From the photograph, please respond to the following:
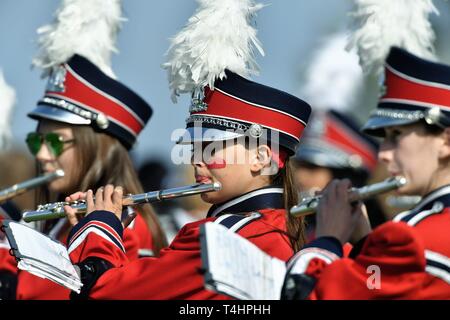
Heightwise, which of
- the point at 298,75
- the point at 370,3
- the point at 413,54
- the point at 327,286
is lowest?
the point at 327,286

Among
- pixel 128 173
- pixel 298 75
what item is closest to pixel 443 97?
pixel 128 173

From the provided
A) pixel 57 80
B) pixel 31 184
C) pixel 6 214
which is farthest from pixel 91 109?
pixel 6 214

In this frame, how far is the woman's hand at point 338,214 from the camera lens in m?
3.78

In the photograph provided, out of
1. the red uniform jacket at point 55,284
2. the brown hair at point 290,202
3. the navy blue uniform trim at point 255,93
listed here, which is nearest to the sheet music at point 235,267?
the brown hair at point 290,202

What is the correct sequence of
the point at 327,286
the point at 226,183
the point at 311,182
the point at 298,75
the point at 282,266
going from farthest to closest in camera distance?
the point at 298,75
the point at 311,182
the point at 226,183
the point at 282,266
the point at 327,286

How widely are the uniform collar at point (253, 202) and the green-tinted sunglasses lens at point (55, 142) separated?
1.80m

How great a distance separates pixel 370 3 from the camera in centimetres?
426

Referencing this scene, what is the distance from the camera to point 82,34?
660 centimetres

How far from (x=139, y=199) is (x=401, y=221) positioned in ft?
5.16

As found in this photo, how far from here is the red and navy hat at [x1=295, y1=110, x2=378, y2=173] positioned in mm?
8047

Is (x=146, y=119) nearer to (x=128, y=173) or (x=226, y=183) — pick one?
(x=128, y=173)

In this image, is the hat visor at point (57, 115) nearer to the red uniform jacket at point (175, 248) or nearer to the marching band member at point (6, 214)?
the marching band member at point (6, 214)

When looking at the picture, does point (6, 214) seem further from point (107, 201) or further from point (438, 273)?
point (438, 273)

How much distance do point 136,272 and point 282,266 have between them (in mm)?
708
